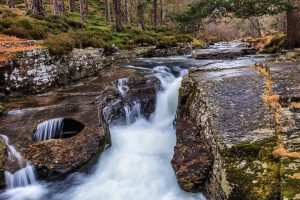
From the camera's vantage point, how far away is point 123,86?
43.7ft

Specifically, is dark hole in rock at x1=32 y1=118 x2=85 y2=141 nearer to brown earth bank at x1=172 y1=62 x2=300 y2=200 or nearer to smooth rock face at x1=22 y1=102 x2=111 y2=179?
smooth rock face at x1=22 y1=102 x2=111 y2=179

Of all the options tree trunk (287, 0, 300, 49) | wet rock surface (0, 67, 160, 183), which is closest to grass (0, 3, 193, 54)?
wet rock surface (0, 67, 160, 183)

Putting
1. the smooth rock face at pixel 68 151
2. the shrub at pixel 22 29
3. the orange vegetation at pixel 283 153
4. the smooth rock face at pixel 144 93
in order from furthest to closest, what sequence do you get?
the shrub at pixel 22 29
the smooth rock face at pixel 144 93
the smooth rock face at pixel 68 151
the orange vegetation at pixel 283 153

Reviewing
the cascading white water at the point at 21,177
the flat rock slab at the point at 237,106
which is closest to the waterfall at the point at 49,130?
the cascading white water at the point at 21,177

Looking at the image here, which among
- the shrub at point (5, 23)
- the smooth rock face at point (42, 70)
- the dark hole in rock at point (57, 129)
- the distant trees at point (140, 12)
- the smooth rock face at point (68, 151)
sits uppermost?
the distant trees at point (140, 12)

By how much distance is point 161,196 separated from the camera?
7.33 m

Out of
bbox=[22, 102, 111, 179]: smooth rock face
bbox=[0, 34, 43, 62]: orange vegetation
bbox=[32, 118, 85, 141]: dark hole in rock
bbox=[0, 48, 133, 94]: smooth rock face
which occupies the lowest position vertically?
bbox=[22, 102, 111, 179]: smooth rock face

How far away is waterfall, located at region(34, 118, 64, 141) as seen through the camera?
883 centimetres

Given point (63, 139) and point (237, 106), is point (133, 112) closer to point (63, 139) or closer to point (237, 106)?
point (63, 139)

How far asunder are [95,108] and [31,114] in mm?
2098

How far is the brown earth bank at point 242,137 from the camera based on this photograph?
5250mm

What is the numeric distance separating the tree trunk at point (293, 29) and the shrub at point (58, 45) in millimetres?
11710

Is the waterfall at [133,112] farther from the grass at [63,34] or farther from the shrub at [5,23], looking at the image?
the shrub at [5,23]

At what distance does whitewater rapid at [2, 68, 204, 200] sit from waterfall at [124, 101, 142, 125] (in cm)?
15
